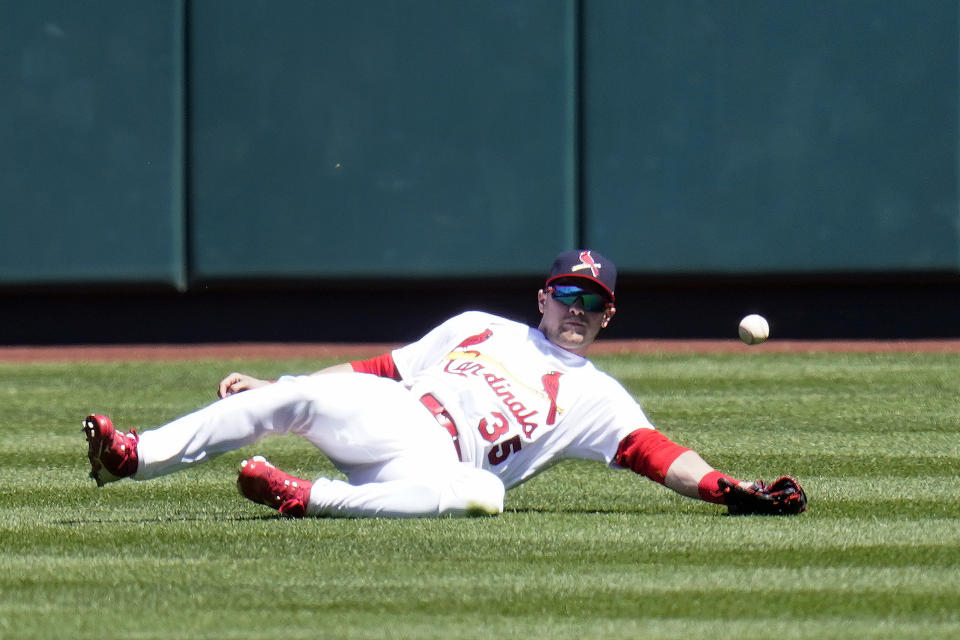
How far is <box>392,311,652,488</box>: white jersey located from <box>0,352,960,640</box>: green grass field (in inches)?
7.9

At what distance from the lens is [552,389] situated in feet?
17.6

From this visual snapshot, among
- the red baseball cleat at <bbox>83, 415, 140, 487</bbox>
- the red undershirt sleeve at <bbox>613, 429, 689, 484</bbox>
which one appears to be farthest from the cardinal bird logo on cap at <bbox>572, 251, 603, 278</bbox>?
the red baseball cleat at <bbox>83, 415, 140, 487</bbox>

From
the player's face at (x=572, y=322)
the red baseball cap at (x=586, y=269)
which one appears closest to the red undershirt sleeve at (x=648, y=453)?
the player's face at (x=572, y=322)

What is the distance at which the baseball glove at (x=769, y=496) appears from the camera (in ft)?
16.8

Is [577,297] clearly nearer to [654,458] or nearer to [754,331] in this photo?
[654,458]

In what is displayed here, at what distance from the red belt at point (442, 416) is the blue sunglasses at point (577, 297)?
0.56m

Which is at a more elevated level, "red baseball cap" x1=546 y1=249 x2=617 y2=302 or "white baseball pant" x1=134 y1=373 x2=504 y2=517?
"red baseball cap" x1=546 y1=249 x2=617 y2=302

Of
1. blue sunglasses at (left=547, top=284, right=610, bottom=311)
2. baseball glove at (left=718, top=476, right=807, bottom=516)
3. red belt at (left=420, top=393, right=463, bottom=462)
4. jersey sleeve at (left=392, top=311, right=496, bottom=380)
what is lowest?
baseball glove at (left=718, top=476, right=807, bottom=516)

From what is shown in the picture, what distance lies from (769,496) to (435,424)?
40.5 inches

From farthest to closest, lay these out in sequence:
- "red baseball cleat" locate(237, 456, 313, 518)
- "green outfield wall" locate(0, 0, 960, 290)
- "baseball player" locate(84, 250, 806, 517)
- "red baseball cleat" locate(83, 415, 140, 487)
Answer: "green outfield wall" locate(0, 0, 960, 290) < "red baseball cleat" locate(237, 456, 313, 518) < "baseball player" locate(84, 250, 806, 517) < "red baseball cleat" locate(83, 415, 140, 487)

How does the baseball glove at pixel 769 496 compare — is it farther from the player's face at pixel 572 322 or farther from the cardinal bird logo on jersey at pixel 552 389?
the player's face at pixel 572 322

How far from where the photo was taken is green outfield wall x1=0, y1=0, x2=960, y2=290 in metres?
12.5

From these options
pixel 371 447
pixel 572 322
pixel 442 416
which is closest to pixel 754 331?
pixel 572 322

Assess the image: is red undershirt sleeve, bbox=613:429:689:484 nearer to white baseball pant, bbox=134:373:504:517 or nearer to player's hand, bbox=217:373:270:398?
white baseball pant, bbox=134:373:504:517
